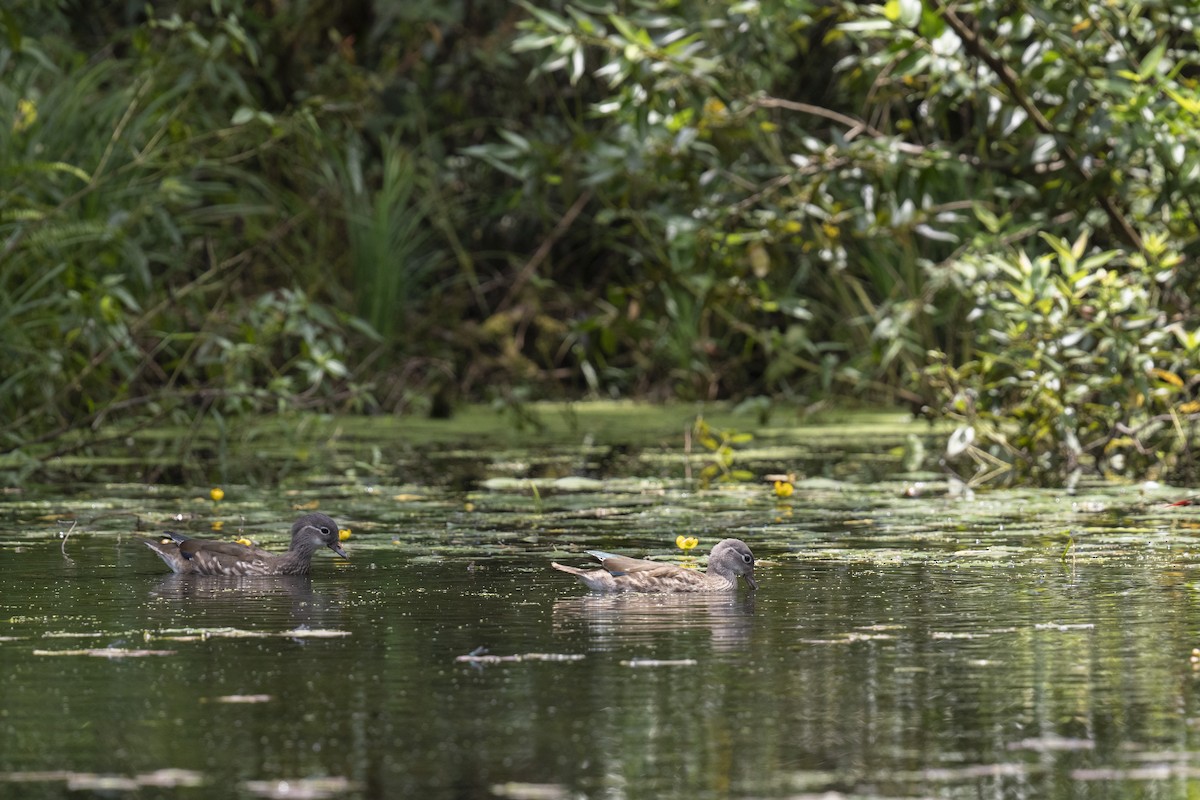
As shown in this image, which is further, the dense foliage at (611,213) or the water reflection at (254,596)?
the dense foliage at (611,213)

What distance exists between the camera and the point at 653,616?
667 cm

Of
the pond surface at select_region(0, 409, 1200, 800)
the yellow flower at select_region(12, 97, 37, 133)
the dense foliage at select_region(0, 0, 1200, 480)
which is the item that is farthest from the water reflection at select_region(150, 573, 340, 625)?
the yellow flower at select_region(12, 97, 37, 133)

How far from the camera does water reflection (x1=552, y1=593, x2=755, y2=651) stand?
20.2ft

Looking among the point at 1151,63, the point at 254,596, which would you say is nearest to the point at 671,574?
the point at 254,596

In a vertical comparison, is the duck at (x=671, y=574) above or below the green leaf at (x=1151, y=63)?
below

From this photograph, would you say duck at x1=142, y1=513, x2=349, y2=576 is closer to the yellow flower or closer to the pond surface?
the pond surface

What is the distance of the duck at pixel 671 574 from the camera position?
7117mm

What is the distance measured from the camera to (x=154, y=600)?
23.2 feet

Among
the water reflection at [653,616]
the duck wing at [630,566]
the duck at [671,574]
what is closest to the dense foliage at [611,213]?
the duck at [671,574]

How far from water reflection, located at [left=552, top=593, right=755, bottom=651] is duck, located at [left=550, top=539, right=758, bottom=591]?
0.04 m

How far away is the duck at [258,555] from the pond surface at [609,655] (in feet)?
0.27

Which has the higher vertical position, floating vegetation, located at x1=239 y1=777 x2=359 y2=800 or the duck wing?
the duck wing

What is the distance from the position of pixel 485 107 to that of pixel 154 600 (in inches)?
512

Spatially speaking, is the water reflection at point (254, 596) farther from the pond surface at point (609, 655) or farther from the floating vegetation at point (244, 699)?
the floating vegetation at point (244, 699)
